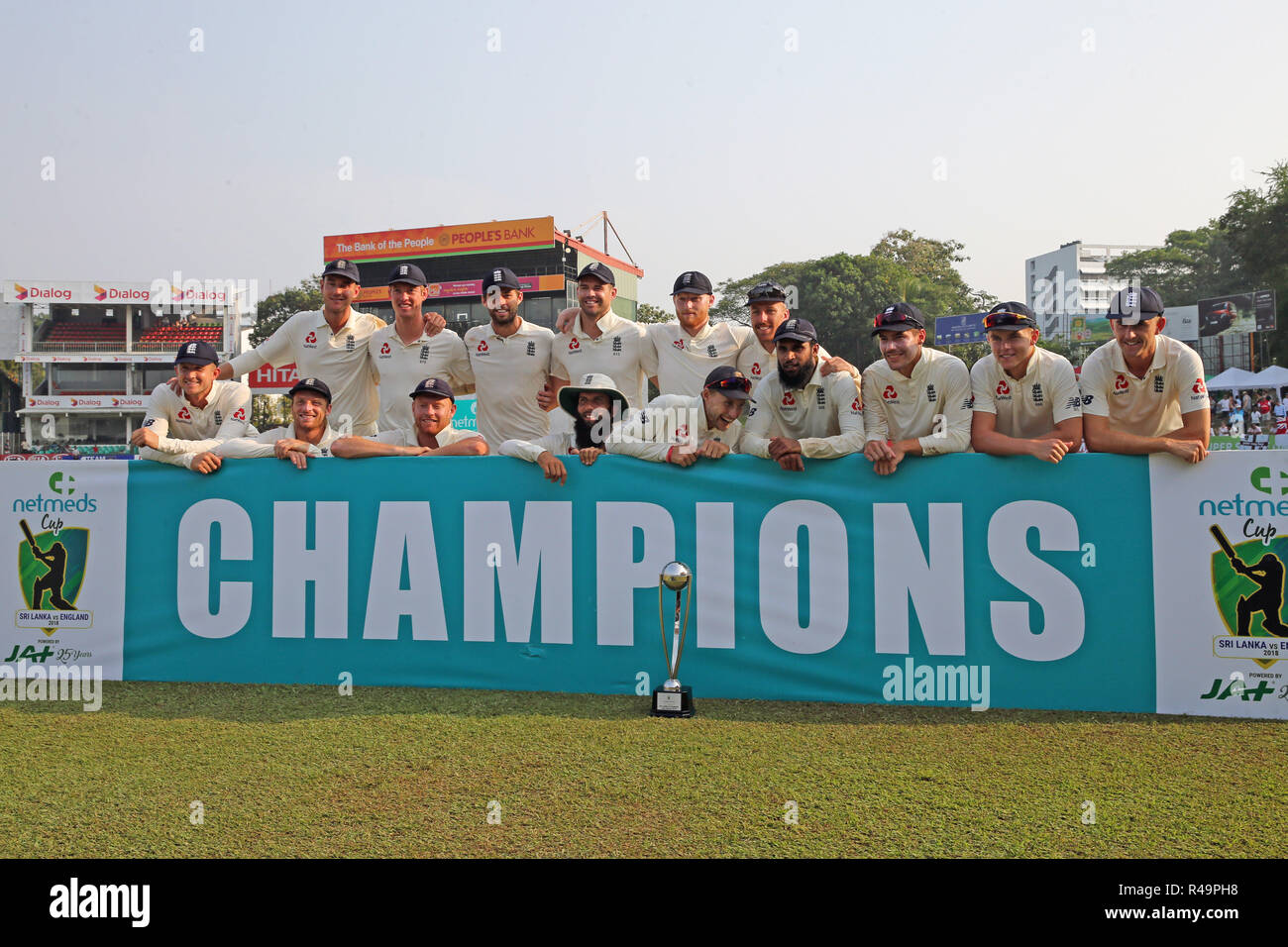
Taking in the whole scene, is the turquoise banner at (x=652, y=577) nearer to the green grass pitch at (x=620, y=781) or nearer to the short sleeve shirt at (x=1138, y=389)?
the green grass pitch at (x=620, y=781)

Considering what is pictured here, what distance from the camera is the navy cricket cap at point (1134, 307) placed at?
5.47 metres

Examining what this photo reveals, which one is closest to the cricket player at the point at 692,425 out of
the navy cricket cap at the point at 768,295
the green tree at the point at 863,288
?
the navy cricket cap at the point at 768,295

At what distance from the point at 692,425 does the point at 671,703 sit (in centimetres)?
182

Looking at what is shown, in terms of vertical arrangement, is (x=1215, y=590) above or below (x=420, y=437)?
below

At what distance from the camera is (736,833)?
3609mm

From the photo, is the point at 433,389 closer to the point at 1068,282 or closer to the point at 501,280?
the point at 501,280

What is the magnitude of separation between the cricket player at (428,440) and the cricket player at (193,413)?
3.42ft

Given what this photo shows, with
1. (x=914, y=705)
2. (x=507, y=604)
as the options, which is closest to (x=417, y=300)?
(x=507, y=604)

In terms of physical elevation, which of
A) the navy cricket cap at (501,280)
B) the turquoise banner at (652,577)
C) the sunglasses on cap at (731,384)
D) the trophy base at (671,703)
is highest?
the navy cricket cap at (501,280)

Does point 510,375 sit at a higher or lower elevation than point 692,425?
higher

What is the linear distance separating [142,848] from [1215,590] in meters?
5.27

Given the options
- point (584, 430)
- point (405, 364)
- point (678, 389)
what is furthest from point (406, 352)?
point (678, 389)

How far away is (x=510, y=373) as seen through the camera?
→ 24.5ft

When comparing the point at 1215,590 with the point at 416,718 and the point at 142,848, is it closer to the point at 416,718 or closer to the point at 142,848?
the point at 416,718
